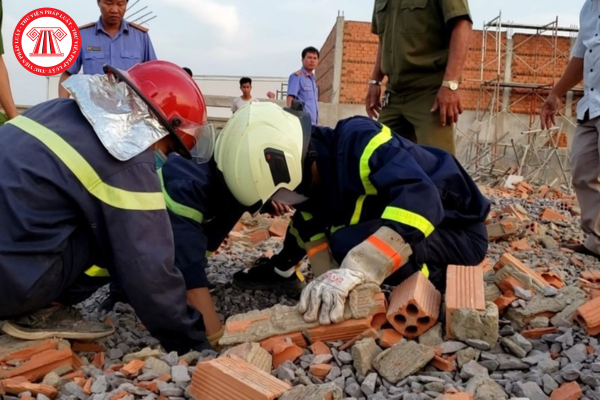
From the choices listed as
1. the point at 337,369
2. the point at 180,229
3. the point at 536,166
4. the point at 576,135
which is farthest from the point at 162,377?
the point at 536,166

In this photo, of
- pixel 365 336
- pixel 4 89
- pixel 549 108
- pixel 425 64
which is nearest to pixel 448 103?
pixel 425 64

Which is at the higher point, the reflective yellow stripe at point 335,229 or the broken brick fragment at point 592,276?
the reflective yellow stripe at point 335,229

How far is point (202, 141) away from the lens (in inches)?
101

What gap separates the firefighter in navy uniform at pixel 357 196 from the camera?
2387 mm

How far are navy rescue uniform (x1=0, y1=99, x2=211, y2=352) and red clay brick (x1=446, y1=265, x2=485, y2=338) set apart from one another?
1.07 metres

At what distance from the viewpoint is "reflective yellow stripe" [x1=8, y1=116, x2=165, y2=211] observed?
2094 millimetres

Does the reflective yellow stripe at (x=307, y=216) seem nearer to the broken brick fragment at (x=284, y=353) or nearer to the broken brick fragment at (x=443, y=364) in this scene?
the broken brick fragment at (x=284, y=353)

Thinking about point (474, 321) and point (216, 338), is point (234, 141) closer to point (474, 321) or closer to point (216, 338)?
point (216, 338)

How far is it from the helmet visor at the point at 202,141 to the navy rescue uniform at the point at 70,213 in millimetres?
281

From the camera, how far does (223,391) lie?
1.71 meters

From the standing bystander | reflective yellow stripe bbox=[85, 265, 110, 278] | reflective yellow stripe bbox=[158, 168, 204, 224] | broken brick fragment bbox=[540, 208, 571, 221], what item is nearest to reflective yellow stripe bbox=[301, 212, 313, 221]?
reflective yellow stripe bbox=[158, 168, 204, 224]

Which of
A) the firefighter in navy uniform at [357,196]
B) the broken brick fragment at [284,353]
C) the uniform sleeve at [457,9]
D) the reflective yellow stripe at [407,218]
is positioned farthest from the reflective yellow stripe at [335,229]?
the uniform sleeve at [457,9]

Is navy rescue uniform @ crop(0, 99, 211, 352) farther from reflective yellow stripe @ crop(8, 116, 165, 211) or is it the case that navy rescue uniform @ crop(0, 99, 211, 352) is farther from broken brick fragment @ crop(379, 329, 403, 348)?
broken brick fragment @ crop(379, 329, 403, 348)

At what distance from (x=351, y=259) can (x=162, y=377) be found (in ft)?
2.87
